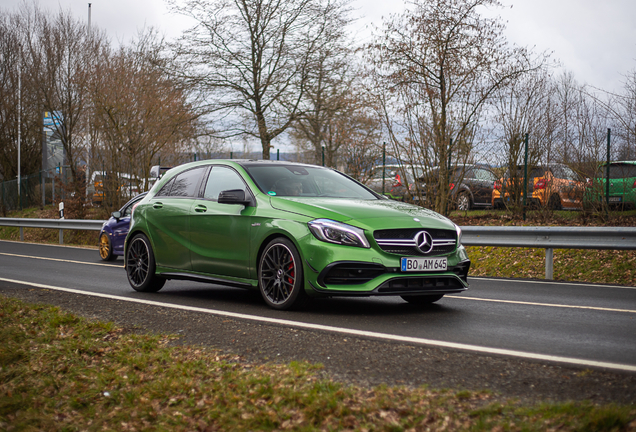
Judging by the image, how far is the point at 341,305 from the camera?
7.28 m

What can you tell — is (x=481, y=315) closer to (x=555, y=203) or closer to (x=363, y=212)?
(x=363, y=212)

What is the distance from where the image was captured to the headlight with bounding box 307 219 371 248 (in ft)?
20.5

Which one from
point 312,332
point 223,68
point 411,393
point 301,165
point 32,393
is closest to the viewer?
point 411,393

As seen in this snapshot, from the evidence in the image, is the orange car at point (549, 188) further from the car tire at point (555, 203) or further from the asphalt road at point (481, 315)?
the asphalt road at point (481, 315)

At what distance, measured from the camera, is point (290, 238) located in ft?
21.5

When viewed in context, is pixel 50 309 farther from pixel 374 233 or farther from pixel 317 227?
pixel 374 233

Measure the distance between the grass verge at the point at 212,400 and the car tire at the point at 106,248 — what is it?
10.0 m

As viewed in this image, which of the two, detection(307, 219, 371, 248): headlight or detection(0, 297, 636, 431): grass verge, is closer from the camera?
detection(0, 297, 636, 431): grass verge

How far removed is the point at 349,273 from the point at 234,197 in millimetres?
1692

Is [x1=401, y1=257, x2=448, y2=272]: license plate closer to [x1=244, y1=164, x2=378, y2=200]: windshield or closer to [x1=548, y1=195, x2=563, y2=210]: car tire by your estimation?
[x1=244, y1=164, x2=378, y2=200]: windshield

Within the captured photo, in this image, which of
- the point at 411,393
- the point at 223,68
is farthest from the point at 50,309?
the point at 223,68

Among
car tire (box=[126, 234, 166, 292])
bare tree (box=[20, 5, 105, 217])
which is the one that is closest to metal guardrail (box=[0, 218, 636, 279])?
car tire (box=[126, 234, 166, 292])

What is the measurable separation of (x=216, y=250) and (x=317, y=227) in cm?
169

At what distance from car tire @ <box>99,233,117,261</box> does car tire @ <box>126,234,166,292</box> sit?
6.11m
